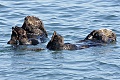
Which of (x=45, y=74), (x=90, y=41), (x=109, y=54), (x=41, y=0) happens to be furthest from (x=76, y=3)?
(x=45, y=74)

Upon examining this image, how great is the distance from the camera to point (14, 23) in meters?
17.7

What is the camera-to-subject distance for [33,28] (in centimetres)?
1543

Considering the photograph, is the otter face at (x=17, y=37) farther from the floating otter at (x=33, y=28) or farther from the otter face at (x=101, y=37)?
the otter face at (x=101, y=37)

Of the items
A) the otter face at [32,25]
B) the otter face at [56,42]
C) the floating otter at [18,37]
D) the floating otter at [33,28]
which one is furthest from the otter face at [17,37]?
the otter face at [32,25]

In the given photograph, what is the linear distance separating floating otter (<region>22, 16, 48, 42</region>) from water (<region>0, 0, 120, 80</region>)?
64 cm

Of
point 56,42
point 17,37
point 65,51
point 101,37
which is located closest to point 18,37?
point 17,37

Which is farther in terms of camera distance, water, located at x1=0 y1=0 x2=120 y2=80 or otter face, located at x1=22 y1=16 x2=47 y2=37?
otter face, located at x1=22 y1=16 x2=47 y2=37

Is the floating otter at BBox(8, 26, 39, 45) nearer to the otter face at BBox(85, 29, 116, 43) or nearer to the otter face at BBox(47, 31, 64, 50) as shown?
the otter face at BBox(47, 31, 64, 50)

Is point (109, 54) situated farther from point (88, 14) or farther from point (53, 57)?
point (88, 14)

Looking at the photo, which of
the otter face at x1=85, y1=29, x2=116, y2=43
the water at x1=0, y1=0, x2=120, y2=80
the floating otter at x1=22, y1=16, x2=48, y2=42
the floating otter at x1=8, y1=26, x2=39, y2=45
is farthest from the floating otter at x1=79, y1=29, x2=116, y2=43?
the floating otter at x1=8, y1=26, x2=39, y2=45

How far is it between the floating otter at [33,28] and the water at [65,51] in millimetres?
644

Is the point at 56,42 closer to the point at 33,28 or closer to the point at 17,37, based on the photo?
the point at 17,37

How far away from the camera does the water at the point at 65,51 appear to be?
37.6ft

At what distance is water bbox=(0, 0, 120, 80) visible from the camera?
1145cm
